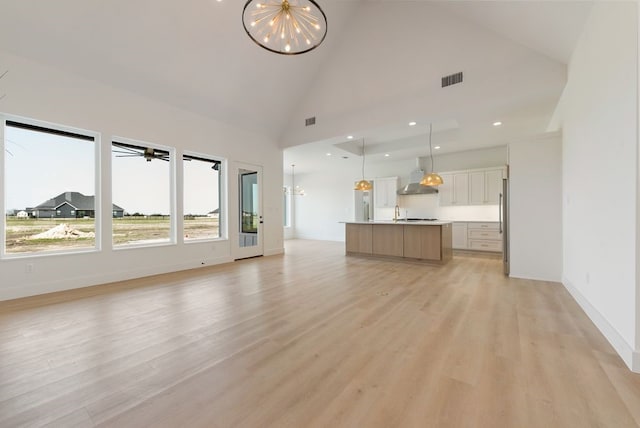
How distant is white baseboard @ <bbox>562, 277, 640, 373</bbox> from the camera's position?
6.25 ft

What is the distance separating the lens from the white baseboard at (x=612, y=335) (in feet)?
6.25

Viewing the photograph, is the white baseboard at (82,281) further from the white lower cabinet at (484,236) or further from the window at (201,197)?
the white lower cabinet at (484,236)

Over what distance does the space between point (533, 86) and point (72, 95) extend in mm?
7149

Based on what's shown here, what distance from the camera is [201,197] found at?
6148 mm

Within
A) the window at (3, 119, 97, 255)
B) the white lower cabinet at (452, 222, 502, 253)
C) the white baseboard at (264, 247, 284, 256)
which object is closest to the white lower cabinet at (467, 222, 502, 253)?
the white lower cabinet at (452, 222, 502, 253)

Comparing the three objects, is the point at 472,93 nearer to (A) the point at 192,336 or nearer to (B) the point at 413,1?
(B) the point at 413,1

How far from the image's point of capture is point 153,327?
268 centimetres

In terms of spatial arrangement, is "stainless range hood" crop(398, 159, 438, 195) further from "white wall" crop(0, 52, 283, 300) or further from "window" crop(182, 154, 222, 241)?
"window" crop(182, 154, 222, 241)

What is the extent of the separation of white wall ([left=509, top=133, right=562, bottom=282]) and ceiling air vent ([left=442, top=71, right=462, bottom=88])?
1486 mm

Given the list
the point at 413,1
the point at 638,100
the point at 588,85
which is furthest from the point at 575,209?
the point at 413,1

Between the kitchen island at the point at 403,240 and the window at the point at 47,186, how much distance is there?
5.44m

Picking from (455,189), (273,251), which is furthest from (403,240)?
(273,251)

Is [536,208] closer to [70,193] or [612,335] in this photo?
[612,335]

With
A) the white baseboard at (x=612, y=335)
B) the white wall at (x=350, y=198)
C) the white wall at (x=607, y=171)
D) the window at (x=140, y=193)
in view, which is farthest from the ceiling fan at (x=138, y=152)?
the white baseboard at (x=612, y=335)
